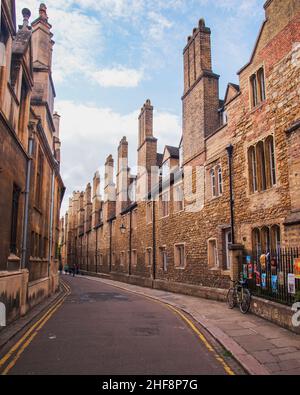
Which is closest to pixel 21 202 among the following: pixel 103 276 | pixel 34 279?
pixel 34 279

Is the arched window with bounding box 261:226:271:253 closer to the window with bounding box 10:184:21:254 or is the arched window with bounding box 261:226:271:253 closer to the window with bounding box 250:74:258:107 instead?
the window with bounding box 250:74:258:107

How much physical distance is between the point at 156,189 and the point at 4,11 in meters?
16.6

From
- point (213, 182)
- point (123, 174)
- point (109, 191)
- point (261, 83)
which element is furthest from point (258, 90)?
point (109, 191)

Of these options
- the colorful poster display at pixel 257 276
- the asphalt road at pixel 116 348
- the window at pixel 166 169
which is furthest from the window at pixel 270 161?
the window at pixel 166 169

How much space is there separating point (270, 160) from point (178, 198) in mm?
8739

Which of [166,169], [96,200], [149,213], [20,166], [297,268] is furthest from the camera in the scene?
[96,200]

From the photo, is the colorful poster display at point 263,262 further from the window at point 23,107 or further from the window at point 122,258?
the window at point 122,258

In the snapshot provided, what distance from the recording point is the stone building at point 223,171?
1210 centimetres

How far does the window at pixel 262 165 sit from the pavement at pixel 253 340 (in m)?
4.73

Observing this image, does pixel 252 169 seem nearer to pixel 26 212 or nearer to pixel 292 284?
pixel 292 284

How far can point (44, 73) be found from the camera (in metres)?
18.6

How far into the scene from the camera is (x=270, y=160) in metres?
13.1

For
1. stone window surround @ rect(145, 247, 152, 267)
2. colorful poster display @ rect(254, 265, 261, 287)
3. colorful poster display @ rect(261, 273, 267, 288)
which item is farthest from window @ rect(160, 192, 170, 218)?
colorful poster display @ rect(261, 273, 267, 288)
